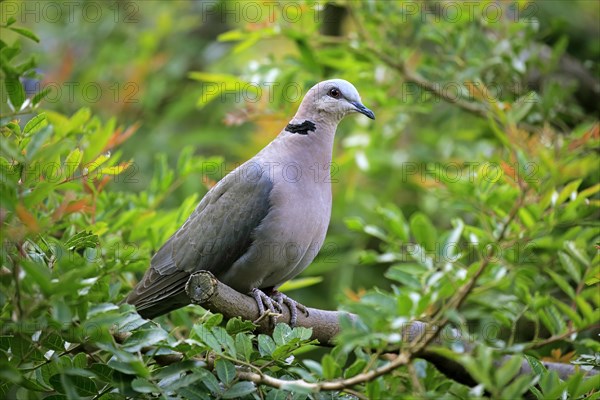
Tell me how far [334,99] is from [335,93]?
0.15 feet

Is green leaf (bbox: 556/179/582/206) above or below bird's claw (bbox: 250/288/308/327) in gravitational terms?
above

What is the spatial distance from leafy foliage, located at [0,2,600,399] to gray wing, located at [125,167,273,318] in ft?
0.44

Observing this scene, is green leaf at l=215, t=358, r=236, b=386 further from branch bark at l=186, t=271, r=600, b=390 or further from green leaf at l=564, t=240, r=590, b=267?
green leaf at l=564, t=240, r=590, b=267

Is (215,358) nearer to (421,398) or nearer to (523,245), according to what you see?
(421,398)

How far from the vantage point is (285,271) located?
12.4 feet

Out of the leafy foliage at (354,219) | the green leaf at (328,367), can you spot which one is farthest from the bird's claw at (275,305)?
the green leaf at (328,367)

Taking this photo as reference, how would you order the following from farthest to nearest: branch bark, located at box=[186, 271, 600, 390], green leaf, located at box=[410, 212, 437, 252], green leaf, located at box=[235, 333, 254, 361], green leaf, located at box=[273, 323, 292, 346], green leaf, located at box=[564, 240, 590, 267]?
green leaf, located at box=[410, 212, 437, 252]
green leaf, located at box=[564, 240, 590, 267]
branch bark, located at box=[186, 271, 600, 390]
green leaf, located at box=[273, 323, 292, 346]
green leaf, located at box=[235, 333, 254, 361]

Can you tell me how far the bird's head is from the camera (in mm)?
4117

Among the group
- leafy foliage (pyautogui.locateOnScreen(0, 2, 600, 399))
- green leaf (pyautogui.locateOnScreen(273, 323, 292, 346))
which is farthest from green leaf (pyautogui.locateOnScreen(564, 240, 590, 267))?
green leaf (pyautogui.locateOnScreen(273, 323, 292, 346))

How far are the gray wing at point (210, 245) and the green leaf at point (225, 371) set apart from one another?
1.10 metres

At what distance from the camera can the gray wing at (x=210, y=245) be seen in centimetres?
373

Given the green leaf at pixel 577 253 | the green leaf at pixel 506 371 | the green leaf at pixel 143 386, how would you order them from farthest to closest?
the green leaf at pixel 577 253
the green leaf at pixel 143 386
the green leaf at pixel 506 371

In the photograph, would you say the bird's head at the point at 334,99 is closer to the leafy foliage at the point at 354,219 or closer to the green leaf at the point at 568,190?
the leafy foliage at the point at 354,219

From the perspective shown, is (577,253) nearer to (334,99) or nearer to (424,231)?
(424,231)
